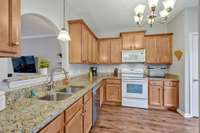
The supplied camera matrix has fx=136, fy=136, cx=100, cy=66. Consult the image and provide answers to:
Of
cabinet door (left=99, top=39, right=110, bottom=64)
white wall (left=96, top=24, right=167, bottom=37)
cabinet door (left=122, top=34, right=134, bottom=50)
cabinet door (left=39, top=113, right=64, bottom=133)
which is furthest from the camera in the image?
cabinet door (left=99, top=39, right=110, bottom=64)

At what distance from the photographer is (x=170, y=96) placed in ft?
12.4

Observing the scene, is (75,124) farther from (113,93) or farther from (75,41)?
(113,93)

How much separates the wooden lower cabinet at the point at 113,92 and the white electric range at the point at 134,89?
0.57 feet

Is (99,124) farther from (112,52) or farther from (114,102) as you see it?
(112,52)

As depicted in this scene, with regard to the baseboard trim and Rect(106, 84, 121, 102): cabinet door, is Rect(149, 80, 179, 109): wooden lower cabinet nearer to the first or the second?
the baseboard trim

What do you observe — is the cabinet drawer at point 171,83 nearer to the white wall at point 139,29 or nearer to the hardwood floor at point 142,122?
the hardwood floor at point 142,122

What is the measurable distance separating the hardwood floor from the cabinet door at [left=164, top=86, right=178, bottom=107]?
0.82 ft

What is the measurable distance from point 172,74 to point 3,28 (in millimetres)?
4294

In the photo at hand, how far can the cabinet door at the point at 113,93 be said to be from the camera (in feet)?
14.0

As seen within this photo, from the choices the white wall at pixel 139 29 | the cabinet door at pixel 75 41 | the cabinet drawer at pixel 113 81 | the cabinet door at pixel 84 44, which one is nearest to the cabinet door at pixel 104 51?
the white wall at pixel 139 29

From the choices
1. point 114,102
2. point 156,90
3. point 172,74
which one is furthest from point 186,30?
point 114,102

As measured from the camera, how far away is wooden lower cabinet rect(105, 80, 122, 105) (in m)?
4.25

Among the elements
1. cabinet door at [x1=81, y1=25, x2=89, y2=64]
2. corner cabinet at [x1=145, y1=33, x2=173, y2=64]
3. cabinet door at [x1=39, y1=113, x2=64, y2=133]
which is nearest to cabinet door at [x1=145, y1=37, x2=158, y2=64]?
corner cabinet at [x1=145, y1=33, x2=173, y2=64]

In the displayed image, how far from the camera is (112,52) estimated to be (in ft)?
15.4
